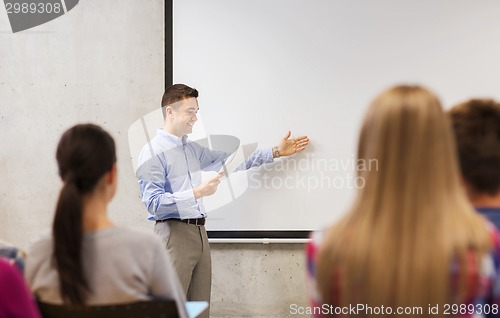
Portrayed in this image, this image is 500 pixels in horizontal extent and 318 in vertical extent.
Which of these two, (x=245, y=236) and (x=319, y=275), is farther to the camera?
(x=245, y=236)

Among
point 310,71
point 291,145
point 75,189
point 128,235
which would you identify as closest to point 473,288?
point 128,235

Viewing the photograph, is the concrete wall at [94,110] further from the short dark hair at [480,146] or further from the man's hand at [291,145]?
the short dark hair at [480,146]

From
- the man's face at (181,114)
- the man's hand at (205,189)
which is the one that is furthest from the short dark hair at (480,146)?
the man's face at (181,114)

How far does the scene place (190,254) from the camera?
3.29m

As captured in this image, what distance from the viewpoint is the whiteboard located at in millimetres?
3598

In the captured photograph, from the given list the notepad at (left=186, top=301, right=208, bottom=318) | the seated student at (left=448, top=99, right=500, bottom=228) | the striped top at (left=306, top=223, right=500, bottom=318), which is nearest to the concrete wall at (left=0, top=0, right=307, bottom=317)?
the notepad at (left=186, top=301, right=208, bottom=318)

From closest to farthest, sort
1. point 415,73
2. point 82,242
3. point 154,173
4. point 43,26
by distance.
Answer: point 82,242 < point 154,173 < point 415,73 < point 43,26

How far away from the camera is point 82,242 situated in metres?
1.61

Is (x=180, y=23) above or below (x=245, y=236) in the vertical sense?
above

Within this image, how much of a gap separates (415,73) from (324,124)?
0.61m

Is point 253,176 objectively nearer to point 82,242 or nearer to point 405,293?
point 82,242

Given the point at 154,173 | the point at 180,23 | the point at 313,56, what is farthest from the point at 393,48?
the point at 154,173

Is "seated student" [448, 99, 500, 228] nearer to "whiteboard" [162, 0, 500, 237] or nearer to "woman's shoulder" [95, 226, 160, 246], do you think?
"woman's shoulder" [95, 226, 160, 246]

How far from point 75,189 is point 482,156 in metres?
1.04
